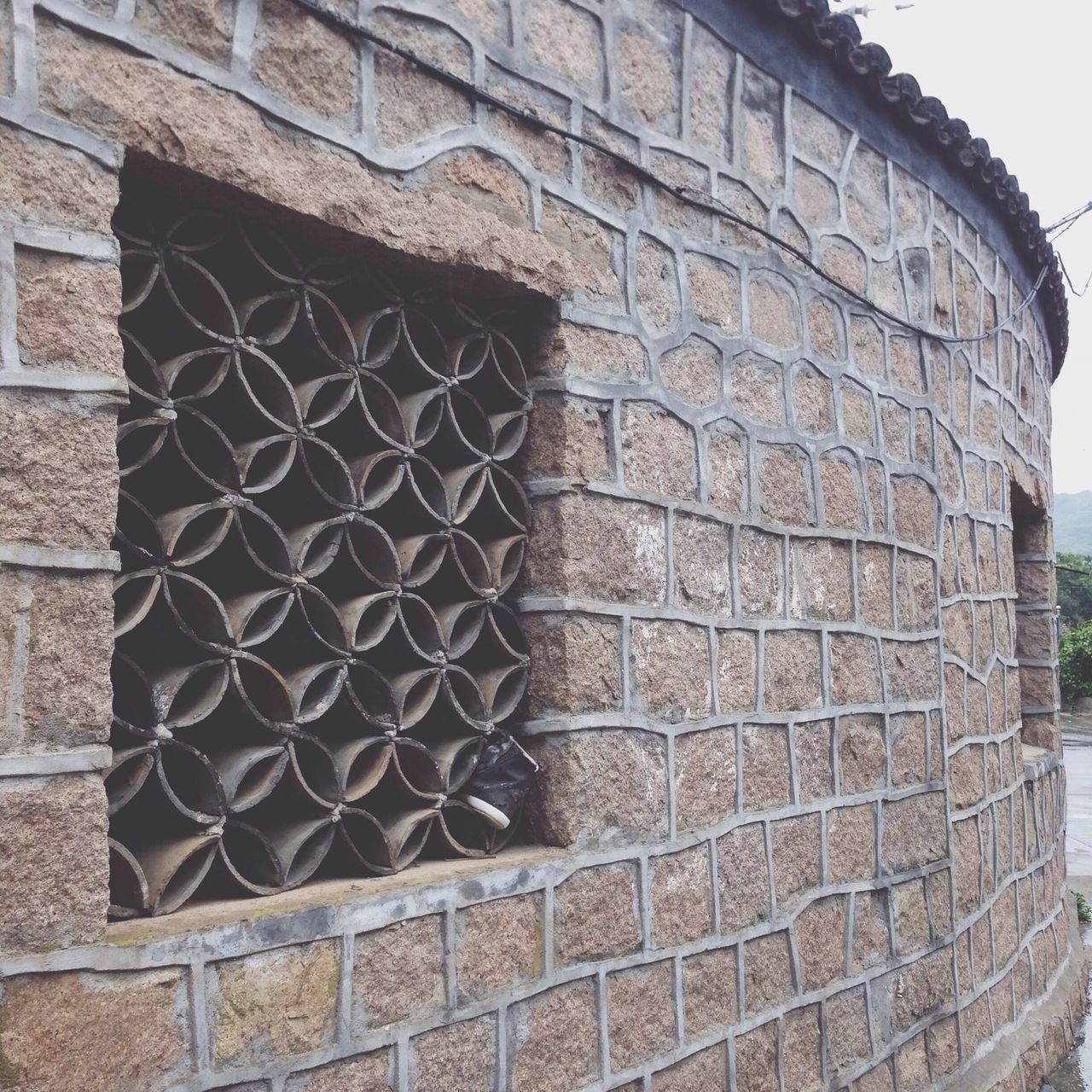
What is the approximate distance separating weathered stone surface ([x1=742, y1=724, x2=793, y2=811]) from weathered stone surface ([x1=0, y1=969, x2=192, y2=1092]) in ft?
5.13

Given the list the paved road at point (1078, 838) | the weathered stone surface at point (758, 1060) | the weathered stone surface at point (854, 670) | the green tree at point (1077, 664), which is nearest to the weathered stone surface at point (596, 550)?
the weathered stone surface at point (854, 670)

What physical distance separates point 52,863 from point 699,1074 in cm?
167

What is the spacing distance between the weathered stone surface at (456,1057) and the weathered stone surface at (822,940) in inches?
42.8

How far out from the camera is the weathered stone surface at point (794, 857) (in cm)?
294

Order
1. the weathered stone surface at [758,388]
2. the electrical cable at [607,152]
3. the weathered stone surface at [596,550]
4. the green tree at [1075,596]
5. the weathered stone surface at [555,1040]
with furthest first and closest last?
the green tree at [1075,596] < the weathered stone surface at [758,388] < the weathered stone surface at [596,550] < the weathered stone surface at [555,1040] < the electrical cable at [607,152]

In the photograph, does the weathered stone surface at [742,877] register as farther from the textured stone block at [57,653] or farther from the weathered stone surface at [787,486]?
the textured stone block at [57,653]

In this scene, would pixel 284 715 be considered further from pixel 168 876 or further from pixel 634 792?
pixel 634 792

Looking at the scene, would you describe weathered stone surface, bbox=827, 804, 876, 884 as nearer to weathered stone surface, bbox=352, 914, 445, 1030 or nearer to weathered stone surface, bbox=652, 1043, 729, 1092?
weathered stone surface, bbox=652, 1043, 729, 1092

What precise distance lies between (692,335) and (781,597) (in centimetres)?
75

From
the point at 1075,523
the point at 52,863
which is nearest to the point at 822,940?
the point at 52,863

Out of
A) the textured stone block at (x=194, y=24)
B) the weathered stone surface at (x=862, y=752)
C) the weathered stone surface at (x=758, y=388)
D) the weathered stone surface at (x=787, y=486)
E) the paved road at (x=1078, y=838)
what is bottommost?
the paved road at (x=1078, y=838)

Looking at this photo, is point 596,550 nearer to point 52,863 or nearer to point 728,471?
point 728,471

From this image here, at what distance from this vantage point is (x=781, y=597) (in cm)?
306

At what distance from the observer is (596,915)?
2451 mm
